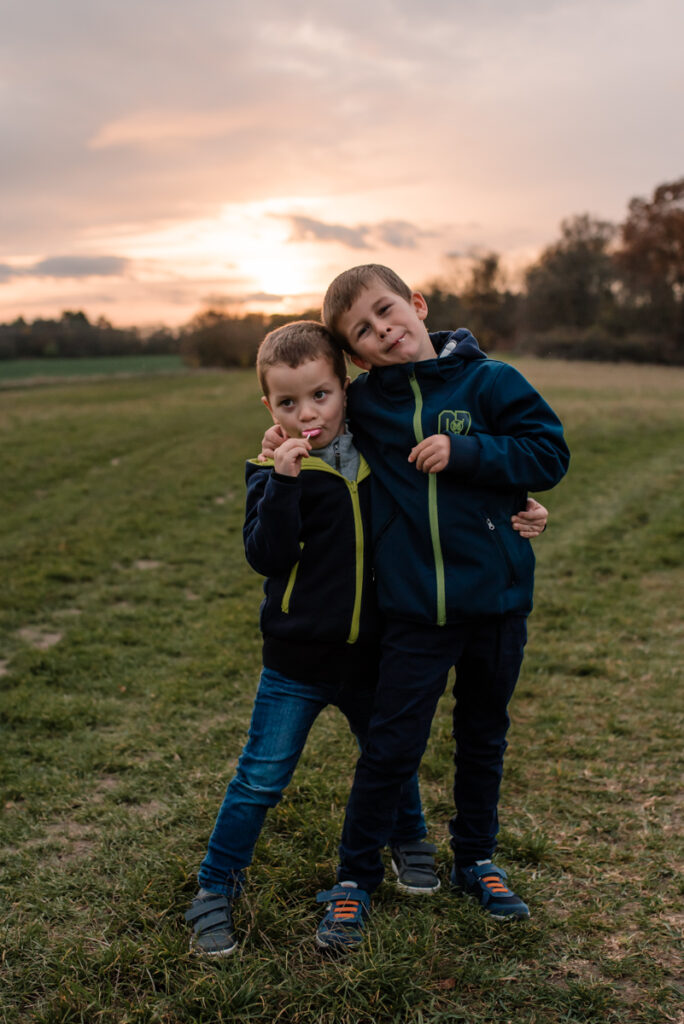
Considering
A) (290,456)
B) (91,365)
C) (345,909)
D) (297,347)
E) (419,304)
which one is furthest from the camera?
(91,365)

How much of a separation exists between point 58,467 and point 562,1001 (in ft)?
38.4

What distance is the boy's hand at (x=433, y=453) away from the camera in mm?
2262

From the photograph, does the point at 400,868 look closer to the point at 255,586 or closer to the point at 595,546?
the point at 255,586

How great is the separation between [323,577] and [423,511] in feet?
1.14

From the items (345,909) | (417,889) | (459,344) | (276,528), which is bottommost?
(417,889)

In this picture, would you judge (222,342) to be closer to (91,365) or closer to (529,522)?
(91,365)

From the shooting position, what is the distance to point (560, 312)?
52719 millimetres

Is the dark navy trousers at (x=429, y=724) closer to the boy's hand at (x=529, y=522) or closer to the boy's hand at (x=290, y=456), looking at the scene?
the boy's hand at (x=529, y=522)

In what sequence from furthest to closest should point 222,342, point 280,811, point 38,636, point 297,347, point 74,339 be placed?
point 74,339
point 222,342
point 38,636
point 280,811
point 297,347

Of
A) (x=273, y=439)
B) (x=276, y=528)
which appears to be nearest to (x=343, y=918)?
(x=276, y=528)

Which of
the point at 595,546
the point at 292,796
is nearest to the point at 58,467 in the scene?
the point at 595,546

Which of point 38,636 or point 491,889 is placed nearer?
point 491,889

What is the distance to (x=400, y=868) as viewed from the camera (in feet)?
9.16

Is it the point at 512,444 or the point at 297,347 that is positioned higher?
the point at 297,347
